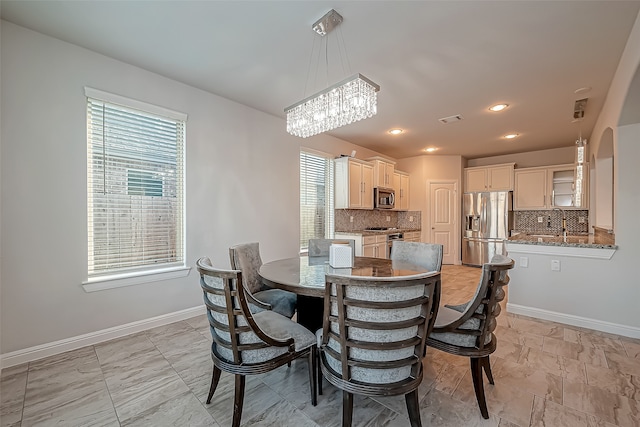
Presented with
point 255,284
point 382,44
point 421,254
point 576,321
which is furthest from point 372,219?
point 382,44

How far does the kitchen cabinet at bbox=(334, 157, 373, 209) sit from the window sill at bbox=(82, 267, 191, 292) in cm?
275

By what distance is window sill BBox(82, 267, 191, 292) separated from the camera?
248 cm

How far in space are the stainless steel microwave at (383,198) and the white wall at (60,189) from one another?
3249mm

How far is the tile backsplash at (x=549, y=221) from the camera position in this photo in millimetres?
5365

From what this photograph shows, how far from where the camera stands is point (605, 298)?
2.82 metres

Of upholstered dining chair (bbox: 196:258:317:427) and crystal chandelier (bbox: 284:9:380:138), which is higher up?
crystal chandelier (bbox: 284:9:380:138)

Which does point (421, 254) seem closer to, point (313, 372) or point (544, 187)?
point (313, 372)

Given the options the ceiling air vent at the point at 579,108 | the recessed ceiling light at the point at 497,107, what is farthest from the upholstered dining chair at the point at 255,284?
the ceiling air vent at the point at 579,108

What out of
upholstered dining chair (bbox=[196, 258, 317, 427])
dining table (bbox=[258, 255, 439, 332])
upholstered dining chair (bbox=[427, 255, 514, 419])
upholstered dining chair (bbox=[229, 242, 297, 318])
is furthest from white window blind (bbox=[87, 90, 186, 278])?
upholstered dining chair (bbox=[427, 255, 514, 419])

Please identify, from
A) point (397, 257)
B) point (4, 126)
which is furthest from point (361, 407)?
point (4, 126)

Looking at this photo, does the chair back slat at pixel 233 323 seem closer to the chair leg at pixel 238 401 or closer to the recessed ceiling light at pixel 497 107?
the chair leg at pixel 238 401

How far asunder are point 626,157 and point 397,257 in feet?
8.14

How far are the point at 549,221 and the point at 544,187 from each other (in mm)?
758

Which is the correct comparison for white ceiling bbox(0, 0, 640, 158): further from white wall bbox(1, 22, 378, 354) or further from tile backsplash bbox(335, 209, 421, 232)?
tile backsplash bbox(335, 209, 421, 232)
